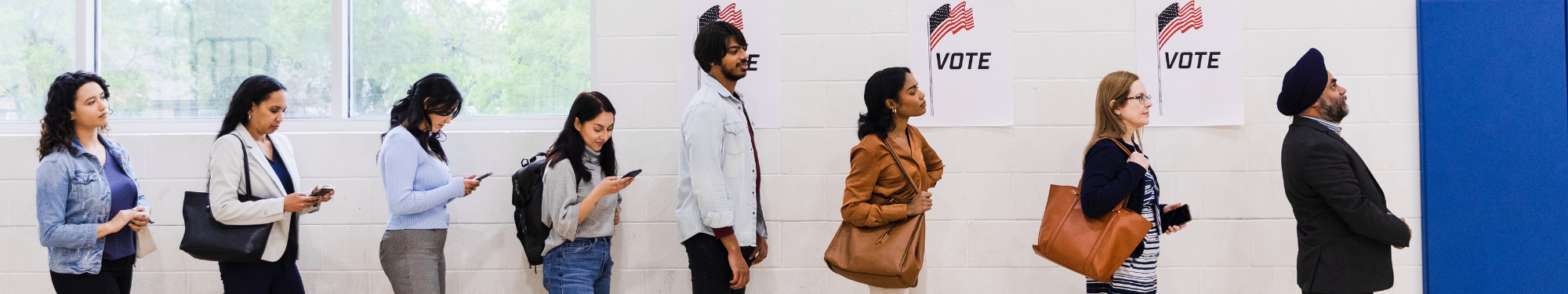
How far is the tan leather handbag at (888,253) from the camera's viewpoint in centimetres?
218

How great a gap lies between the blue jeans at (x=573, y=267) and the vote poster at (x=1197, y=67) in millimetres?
2265

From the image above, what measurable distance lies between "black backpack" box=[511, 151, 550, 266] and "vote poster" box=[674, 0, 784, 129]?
809 mm

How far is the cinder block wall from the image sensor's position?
10.6ft

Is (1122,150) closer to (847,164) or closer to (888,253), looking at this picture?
(888,253)

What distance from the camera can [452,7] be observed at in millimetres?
3502

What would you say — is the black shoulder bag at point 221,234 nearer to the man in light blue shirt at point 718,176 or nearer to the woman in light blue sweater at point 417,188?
the woman in light blue sweater at point 417,188

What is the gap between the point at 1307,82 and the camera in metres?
2.26

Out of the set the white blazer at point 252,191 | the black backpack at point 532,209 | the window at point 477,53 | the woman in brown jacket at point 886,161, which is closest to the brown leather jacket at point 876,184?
the woman in brown jacket at point 886,161

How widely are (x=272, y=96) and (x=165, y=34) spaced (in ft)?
4.88

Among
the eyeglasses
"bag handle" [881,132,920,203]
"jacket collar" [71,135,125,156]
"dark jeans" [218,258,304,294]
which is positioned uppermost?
the eyeglasses

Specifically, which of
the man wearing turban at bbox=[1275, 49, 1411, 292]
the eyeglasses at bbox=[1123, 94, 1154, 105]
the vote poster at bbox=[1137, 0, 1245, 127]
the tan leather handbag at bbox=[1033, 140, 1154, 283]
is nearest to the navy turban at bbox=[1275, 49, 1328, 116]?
the man wearing turban at bbox=[1275, 49, 1411, 292]

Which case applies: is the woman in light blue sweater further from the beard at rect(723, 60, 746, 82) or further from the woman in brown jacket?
the woman in brown jacket

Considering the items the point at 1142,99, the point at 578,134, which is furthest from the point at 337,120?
the point at 1142,99

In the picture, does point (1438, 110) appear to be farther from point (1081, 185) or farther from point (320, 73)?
point (320, 73)
